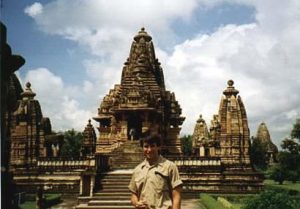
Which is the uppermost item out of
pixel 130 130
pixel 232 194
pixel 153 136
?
pixel 130 130

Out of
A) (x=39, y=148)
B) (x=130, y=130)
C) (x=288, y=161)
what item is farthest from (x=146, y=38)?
(x=288, y=161)

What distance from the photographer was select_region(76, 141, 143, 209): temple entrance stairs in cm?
1759

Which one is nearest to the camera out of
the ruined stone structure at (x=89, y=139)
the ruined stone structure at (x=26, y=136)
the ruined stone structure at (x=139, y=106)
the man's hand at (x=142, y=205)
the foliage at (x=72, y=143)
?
the man's hand at (x=142, y=205)

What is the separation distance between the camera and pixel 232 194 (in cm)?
2234

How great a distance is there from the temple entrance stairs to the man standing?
12.4 m

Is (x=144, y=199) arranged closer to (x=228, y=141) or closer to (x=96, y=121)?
(x=228, y=141)

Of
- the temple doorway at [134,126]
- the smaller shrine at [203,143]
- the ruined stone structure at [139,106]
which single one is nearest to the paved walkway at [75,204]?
the ruined stone structure at [139,106]

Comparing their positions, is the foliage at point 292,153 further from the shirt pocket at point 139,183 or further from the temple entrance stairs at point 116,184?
the shirt pocket at point 139,183

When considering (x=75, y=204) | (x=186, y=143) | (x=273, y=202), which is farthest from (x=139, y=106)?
(x=186, y=143)

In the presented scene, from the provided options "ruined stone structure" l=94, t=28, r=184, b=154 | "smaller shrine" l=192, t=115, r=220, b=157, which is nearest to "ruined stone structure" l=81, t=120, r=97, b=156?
"ruined stone structure" l=94, t=28, r=184, b=154

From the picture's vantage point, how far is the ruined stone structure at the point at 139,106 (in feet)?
99.3

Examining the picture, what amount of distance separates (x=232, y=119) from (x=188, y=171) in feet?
12.5

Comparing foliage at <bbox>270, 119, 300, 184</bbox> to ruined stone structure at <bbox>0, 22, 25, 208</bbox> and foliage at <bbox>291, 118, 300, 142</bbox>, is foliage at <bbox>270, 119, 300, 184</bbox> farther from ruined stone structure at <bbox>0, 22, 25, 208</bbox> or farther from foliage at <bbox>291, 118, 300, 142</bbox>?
ruined stone structure at <bbox>0, 22, 25, 208</bbox>

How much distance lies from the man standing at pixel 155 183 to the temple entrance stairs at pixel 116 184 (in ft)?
40.6
